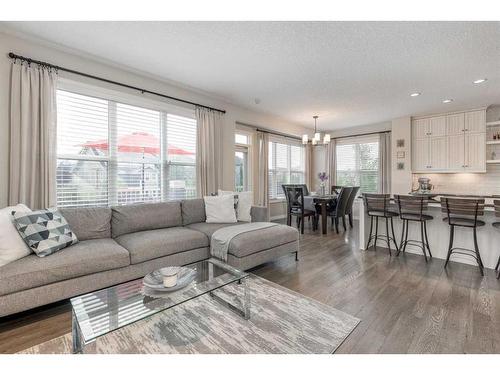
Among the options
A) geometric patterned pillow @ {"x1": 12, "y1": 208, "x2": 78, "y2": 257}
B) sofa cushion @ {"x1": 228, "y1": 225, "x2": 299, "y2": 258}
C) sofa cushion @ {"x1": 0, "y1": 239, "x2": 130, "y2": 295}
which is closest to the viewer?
sofa cushion @ {"x1": 0, "y1": 239, "x2": 130, "y2": 295}

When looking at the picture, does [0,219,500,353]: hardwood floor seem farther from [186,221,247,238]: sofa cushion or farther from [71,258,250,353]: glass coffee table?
[186,221,247,238]: sofa cushion

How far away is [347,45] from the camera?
2.65 m

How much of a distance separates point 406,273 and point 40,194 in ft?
14.2

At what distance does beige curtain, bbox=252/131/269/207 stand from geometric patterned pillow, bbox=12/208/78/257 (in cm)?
395

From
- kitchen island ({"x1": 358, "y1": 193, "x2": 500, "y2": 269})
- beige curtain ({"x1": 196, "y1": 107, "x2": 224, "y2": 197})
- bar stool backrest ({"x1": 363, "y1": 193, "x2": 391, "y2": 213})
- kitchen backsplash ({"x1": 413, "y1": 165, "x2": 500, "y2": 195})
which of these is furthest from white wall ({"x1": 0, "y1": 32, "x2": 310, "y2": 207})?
kitchen backsplash ({"x1": 413, "y1": 165, "x2": 500, "y2": 195})

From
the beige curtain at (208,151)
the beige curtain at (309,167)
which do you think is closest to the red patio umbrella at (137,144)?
the beige curtain at (208,151)

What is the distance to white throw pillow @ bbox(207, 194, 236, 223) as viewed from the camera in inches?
136

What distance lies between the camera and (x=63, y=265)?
1.91m

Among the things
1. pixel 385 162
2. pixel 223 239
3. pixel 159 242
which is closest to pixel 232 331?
pixel 223 239

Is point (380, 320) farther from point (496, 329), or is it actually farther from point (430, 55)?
point (430, 55)

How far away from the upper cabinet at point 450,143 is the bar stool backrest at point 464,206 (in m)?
2.88
